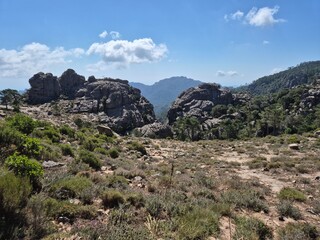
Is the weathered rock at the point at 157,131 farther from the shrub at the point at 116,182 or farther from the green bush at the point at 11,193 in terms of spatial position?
the green bush at the point at 11,193

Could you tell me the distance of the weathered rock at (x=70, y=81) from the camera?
124000 mm

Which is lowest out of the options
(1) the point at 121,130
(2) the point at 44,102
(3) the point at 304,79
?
(1) the point at 121,130

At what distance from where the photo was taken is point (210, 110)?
117m

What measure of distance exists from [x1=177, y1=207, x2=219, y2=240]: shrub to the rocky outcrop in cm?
10621

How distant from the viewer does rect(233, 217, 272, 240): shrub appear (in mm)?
5823

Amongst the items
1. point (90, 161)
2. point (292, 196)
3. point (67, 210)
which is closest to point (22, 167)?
point (67, 210)

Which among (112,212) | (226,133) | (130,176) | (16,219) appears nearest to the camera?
(16,219)

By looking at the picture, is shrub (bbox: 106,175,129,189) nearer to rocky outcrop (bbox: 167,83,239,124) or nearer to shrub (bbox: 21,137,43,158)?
shrub (bbox: 21,137,43,158)

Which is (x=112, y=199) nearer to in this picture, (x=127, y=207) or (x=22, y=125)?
(x=127, y=207)

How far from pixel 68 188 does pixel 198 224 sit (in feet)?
11.6

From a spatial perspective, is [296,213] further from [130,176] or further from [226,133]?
[226,133]

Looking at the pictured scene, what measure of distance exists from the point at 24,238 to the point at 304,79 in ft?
735

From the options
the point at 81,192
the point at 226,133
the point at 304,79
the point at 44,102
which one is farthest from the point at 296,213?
the point at 304,79

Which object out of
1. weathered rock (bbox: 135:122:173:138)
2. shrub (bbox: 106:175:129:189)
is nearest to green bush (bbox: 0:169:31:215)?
shrub (bbox: 106:175:129:189)
